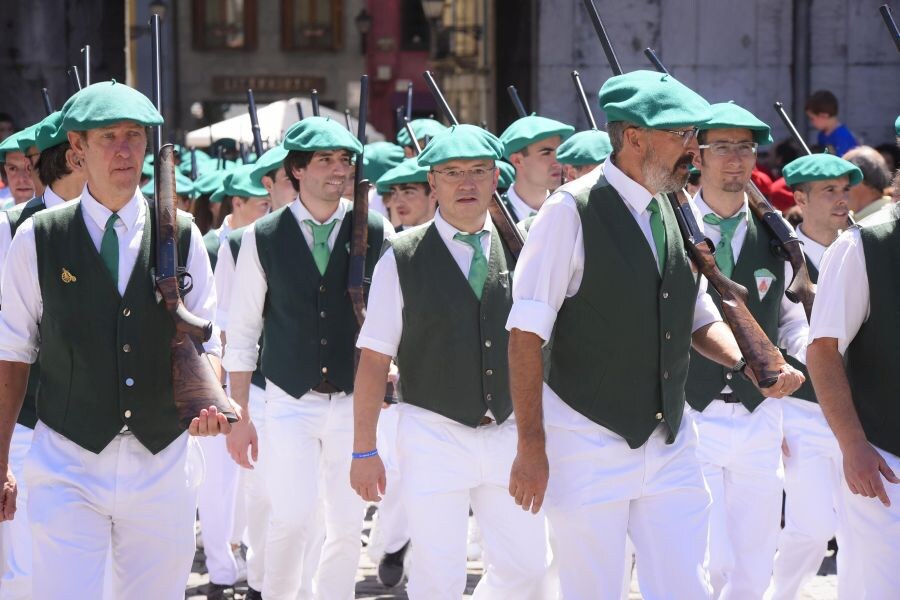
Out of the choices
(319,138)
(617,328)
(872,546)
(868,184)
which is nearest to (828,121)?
(868,184)

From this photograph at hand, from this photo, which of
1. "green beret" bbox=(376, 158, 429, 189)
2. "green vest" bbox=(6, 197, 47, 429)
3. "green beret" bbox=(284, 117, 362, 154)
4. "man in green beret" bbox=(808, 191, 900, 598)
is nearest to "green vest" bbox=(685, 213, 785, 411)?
"man in green beret" bbox=(808, 191, 900, 598)

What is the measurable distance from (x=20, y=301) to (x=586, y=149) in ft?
11.8

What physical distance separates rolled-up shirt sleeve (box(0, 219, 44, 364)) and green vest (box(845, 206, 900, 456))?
269cm

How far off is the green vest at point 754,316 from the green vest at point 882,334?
158 cm

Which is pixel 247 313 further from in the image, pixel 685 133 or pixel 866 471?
pixel 866 471

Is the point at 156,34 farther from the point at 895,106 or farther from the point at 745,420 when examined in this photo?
the point at 895,106

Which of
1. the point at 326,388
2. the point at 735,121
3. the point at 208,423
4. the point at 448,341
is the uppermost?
the point at 735,121

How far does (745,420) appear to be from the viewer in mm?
6840

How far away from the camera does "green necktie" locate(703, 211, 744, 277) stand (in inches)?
272

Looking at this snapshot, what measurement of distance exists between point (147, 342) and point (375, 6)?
32.2 metres

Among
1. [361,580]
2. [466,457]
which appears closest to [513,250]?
[466,457]

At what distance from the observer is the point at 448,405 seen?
6.03 m

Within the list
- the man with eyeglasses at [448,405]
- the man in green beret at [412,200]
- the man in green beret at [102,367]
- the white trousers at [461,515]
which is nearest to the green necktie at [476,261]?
the man with eyeglasses at [448,405]

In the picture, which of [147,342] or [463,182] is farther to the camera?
[463,182]
